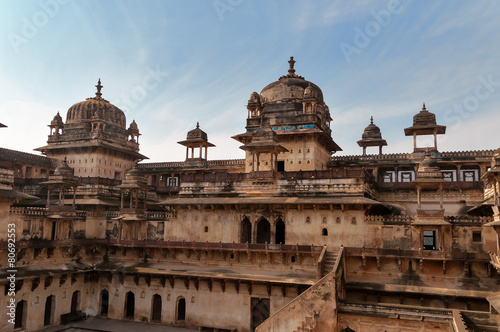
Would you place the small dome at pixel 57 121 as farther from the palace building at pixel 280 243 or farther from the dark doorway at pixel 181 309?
the dark doorway at pixel 181 309

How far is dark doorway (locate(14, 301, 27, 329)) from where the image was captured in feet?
81.0

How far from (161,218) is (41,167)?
16156 mm

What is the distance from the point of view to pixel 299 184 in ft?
92.6

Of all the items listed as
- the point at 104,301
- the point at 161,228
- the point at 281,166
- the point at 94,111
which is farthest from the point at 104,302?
the point at 94,111

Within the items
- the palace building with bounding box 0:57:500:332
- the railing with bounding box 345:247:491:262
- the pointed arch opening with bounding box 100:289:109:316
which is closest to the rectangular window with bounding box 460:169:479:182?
the palace building with bounding box 0:57:500:332

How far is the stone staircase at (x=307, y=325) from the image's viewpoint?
805 inches

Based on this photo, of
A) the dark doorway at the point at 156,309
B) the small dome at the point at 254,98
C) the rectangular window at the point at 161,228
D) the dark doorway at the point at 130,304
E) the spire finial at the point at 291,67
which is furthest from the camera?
the spire finial at the point at 291,67

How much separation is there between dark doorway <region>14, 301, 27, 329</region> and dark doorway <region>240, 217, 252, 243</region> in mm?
13363

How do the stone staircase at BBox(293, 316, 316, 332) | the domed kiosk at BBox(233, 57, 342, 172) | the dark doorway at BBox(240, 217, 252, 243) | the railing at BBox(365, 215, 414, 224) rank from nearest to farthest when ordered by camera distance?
the stone staircase at BBox(293, 316, 316, 332) < the railing at BBox(365, 215, 414, 224) < the dark doorway at BBox(240, 217, 252, 243) < the domed kiosk at BBox(233, 57, 342, 172)

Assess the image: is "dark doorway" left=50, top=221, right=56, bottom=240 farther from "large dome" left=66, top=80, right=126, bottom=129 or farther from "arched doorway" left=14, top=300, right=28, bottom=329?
"large dome" left=66, top=80, right=126, bottom=129

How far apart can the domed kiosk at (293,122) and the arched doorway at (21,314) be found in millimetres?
17178

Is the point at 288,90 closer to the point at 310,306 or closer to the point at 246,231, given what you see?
the point at 246,231

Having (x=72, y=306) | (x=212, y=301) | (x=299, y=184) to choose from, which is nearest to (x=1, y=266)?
(x=72, y=306)

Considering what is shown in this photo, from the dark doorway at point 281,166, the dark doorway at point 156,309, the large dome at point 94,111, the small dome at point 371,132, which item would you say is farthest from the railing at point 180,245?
the small dome at point 371,132
